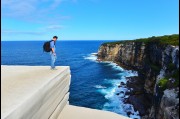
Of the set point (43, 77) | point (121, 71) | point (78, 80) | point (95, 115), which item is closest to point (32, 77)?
point (43, 77)

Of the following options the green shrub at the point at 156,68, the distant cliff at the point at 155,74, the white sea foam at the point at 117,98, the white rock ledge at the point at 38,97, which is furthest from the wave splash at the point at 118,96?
the white rock ledge at the point at 38,97

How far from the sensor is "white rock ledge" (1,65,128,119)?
6324 mm

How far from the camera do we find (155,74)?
57156mm

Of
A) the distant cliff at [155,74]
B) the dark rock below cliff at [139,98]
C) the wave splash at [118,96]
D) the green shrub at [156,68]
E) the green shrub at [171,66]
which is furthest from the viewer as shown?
the green shrub at [156,68]

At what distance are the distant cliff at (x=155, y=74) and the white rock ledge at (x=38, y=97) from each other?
2277 centimetres

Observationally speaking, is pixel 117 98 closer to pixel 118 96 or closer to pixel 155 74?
pixel 118 96

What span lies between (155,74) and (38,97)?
52.1 m

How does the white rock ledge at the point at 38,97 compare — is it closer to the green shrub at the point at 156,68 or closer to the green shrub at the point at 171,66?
the green shrub at the point at 171,66

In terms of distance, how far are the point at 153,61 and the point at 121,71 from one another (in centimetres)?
3157

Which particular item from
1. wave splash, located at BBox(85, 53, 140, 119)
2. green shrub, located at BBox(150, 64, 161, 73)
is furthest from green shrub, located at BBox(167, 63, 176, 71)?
green shrub, located at BBox(150, 64, 161, 73)

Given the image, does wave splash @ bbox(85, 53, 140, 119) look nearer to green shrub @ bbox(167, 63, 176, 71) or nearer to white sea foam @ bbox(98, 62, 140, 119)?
white sea foam @ bbox(98, 62, 140, 119)

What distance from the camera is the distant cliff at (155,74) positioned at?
34969 millimetres

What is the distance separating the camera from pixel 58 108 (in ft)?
31.9

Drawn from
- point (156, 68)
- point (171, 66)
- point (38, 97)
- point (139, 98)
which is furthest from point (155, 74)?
point (38, 97)
